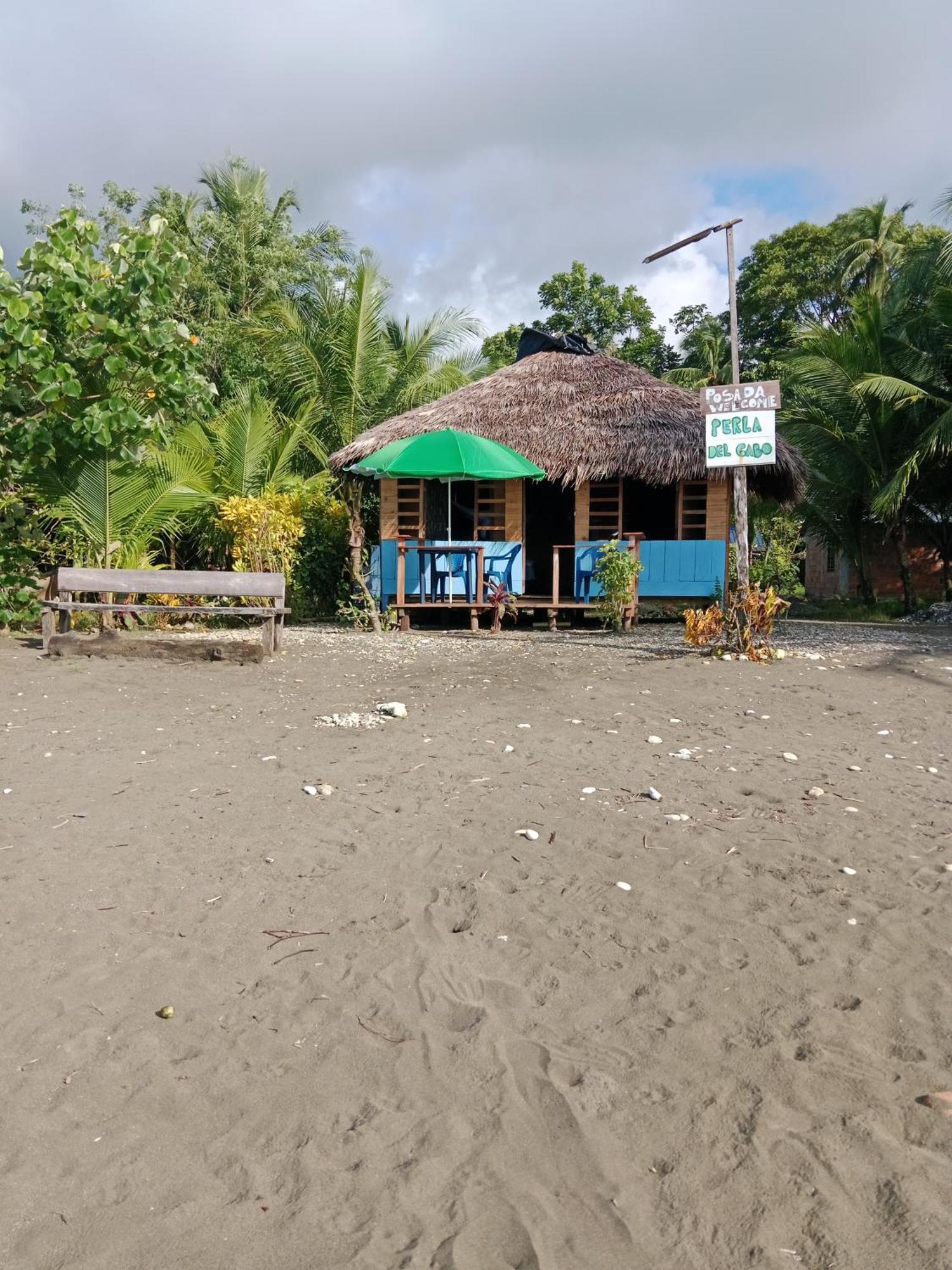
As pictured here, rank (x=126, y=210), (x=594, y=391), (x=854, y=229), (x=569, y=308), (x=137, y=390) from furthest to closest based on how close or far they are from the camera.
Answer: (x=569, y=308) < (x=854, y=229) < (x=126, y=210) < (x=594, y=391) < (x=137, y=390)

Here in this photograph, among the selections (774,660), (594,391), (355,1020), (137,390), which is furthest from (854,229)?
(355,1020)

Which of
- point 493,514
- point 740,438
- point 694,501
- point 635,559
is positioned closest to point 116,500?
point 493,514

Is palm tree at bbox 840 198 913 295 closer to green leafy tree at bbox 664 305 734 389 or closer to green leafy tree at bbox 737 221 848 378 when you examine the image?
green leafy tree at bbox 737 221 848 378

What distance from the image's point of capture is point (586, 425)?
13242 millimetres

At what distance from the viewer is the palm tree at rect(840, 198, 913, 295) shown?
2533 cm

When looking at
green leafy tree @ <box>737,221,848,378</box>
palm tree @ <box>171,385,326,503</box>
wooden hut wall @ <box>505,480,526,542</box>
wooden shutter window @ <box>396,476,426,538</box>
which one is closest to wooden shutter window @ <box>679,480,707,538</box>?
wooden hut wall @ <box>505,480,526,542</box>

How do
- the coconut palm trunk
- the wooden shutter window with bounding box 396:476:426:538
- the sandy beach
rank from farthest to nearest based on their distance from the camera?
the wooden shutter window with bounding box 396:476:426:538
the coconut palm trunk
the sandy beach

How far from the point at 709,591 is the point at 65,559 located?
8502 mm

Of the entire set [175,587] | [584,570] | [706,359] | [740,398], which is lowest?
[175,587]

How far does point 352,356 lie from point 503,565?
22.9 ft

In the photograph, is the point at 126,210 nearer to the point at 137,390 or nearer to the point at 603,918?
the point at 137,390

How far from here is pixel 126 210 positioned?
77.4ft

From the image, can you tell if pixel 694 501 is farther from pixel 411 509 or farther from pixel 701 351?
pixel 701 351

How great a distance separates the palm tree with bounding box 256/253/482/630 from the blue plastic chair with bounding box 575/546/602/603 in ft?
22.4
